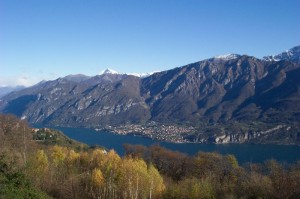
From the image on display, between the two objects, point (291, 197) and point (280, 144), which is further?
point (280, 144)

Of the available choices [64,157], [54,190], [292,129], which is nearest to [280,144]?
[292,129]

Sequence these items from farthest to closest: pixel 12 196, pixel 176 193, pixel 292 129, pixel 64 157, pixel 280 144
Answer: pixel 292 129, pixel 280 144, pixel 64 157, pixel 176 193, pixel 12 196

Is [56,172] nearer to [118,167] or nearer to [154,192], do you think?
[118,167]

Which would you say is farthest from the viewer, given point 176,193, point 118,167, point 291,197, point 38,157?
point 38,157

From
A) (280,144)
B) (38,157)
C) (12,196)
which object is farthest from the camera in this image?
(280,144)

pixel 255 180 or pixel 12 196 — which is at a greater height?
pixel 12 196

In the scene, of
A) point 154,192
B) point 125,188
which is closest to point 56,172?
point 125,188

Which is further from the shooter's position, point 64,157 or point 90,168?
point 64,157

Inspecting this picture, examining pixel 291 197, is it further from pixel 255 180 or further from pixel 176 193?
pixel 176 193

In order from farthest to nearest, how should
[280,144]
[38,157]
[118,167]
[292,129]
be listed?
1. [292,129]
2. [280,144]
3. [38,157]
4. [118,167]
